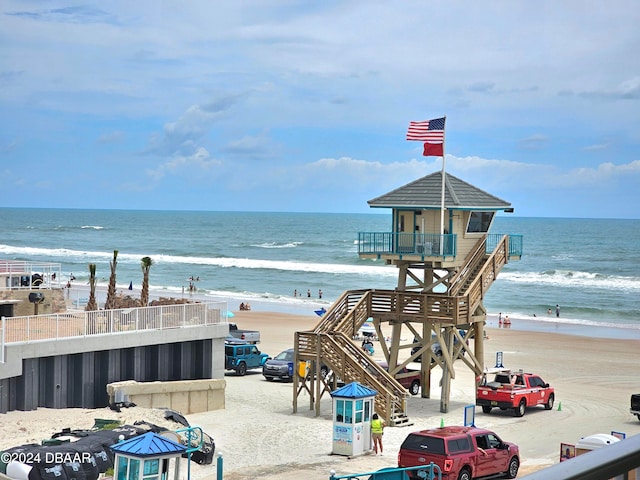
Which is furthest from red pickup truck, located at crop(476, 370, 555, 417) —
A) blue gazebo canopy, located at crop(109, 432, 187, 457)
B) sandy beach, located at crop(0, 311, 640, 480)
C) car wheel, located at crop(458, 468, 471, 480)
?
blue gazebo canopy, located at crop(109, 432, 187, 457)

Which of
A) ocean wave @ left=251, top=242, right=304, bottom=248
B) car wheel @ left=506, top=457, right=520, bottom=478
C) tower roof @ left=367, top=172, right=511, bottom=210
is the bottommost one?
car wheel @ left=506, top=457, right=520, bottom=478

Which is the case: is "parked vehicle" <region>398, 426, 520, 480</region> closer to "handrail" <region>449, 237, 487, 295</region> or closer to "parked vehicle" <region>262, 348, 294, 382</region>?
"handrail" <region>449, 237, 487, 295</region>

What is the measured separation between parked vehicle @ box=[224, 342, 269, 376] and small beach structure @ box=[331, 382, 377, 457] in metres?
15.2

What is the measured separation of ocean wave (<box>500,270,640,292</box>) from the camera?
99812 millimetres

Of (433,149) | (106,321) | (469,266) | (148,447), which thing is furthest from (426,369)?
(148,447)

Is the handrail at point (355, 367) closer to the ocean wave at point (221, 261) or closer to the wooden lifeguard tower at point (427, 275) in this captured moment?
the wooden lifeguard tower at point (427, 275)

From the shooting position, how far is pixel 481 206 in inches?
1320

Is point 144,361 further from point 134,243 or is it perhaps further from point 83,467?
point 134,243

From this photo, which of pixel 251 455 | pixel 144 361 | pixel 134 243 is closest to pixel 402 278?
pixel 144 361

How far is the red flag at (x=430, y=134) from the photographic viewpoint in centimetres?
3316

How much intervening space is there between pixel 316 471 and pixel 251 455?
96.5 inches

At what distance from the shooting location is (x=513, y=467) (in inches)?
897

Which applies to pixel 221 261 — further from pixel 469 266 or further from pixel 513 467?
pixel 513 467

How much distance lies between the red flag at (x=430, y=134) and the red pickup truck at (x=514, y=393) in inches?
304
